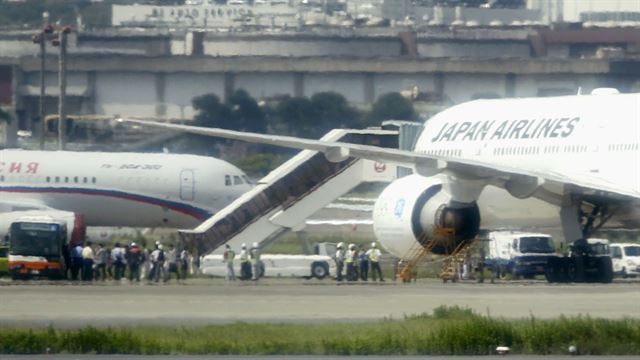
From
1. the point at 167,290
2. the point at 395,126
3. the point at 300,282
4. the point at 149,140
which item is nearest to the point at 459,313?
the point at 167,290

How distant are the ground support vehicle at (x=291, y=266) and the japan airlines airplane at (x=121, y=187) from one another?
9.69 m

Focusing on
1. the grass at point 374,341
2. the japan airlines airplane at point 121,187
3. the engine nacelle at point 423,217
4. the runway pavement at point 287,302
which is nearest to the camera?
the grass at point 374,341

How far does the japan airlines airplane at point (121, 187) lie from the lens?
60812 mm

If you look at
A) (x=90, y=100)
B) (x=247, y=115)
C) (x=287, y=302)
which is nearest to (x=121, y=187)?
(x=247, y=115)

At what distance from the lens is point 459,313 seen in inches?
1164

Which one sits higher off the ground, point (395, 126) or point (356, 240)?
point (395, 126)

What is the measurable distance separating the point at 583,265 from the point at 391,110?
39.3 m

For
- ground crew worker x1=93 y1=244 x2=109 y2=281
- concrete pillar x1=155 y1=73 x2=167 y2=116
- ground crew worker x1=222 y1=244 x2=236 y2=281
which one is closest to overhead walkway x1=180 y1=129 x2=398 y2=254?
ground crew worker x1=222 y1=244 x2=236 y2=281

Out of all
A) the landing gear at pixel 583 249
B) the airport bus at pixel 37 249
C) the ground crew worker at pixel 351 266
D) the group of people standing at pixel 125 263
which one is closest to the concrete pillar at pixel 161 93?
the group of people standing at pixel 125 263

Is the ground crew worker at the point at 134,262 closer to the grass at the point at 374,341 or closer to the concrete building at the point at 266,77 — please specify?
the grass at the point at 374,341

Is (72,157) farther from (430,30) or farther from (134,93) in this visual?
(430,30)

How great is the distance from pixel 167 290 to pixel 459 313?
A: 11.8m

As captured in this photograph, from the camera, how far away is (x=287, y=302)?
3544 centimetres

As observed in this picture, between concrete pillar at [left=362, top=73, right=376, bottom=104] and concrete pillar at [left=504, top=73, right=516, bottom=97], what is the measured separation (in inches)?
245
